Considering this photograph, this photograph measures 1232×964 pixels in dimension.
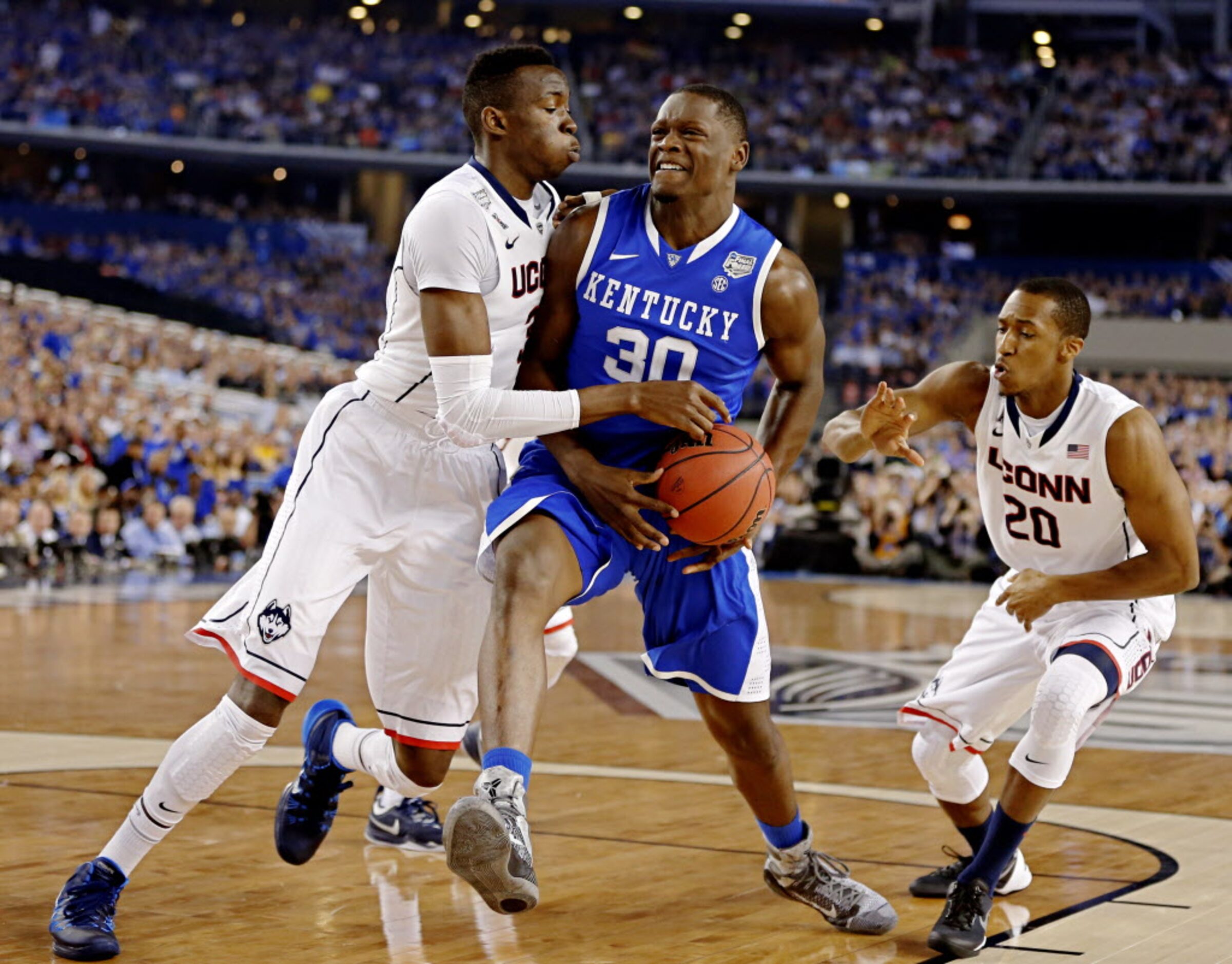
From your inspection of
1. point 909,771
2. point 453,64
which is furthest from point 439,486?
point 453,64

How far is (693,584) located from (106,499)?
1252 cm

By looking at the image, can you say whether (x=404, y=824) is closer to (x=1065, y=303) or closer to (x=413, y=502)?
(x=413, y=502)

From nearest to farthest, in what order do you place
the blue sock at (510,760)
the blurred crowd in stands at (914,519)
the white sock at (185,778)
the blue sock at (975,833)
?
the blue sock at (510,760)
the white sock at (185,778)
the blue sock at (975,833)
the blurred crowd in stands at (914,519)

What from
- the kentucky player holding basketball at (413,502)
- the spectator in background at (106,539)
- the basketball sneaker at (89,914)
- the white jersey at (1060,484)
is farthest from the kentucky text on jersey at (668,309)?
the spectator in background at (106,539)

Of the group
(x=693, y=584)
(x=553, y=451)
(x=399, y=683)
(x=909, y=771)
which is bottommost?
(x=909, y=771)

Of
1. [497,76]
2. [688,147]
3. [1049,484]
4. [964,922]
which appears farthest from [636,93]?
[964,922]

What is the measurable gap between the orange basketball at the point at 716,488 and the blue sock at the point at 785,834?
0.92m

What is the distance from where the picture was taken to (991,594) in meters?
5.43

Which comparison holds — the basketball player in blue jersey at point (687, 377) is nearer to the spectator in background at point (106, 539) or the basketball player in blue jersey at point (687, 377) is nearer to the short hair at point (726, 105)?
the short hair at point (726, 105)

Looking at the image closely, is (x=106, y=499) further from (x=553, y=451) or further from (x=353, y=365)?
(x=353, y=365)

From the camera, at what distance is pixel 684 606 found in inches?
183

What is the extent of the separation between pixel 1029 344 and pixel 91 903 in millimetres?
3269

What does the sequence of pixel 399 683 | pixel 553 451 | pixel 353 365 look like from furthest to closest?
pixel 353 365 → pixel 399 683 → pixel 553 451

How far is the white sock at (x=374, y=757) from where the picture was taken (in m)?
5.13
